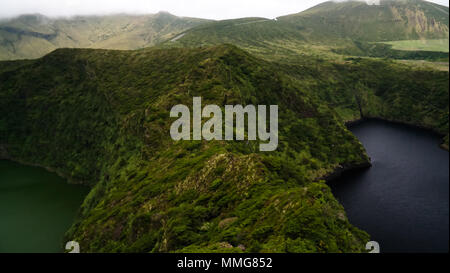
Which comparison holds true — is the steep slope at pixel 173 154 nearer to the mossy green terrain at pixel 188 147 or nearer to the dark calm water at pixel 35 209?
the mossy green terrain at pixel 188 147

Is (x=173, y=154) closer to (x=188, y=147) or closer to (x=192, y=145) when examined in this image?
(x=188, y=147)

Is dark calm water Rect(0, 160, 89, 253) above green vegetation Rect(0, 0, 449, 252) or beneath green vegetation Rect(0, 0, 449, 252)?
beneath

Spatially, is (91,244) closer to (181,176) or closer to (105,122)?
(181,176)

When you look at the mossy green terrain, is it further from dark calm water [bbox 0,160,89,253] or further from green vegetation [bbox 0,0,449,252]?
dark calm water [bbox 0,160,89,253]

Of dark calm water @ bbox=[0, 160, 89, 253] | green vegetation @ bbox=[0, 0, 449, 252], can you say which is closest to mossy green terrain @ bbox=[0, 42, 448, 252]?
green vegetation @ bbox=[0, 0, 449, 252]

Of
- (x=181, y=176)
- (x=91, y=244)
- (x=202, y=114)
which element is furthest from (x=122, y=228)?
(x=202, y=114)

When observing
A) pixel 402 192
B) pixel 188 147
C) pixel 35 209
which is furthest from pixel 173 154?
pixel 35 209
